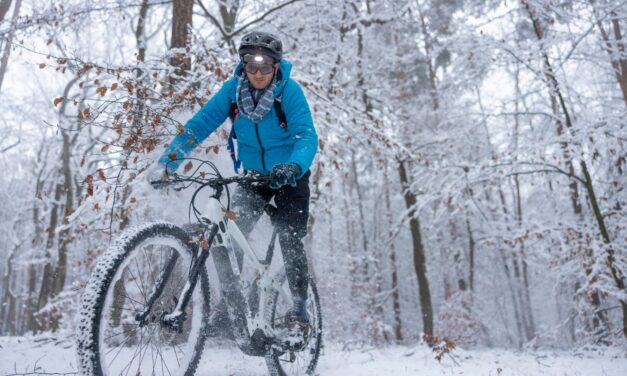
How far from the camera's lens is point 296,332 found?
347cm

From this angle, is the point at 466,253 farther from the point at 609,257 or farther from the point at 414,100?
the point at 609,257

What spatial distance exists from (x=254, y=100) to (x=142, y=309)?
68.0 inches

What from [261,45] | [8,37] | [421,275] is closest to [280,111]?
[261,45]

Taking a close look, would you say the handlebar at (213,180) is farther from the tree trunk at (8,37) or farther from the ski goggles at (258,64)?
the tree trunk at (8,37)

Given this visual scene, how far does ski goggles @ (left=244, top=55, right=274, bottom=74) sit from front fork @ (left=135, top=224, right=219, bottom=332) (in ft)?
4.34

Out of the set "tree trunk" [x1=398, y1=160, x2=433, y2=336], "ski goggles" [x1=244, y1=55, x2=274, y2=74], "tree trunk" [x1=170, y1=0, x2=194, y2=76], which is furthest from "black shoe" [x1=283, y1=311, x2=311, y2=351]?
"tree trunk" [x1=398, y1=160, x2=433, y2=336]

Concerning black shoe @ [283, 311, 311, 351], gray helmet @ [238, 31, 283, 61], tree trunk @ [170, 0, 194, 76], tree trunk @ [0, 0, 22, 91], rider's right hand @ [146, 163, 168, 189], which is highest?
tree trunk @ [0, 0, 22, 91]

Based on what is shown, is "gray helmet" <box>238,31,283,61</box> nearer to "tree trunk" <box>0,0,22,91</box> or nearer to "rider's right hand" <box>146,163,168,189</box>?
"rider's right hand" <box>146,163,168,189</box>

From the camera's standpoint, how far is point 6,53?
333 inches

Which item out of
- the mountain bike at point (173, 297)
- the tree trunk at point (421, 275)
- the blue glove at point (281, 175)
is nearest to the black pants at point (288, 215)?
the mountain bike at point (173, 297)

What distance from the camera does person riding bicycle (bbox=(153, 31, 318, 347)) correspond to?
3.32 m

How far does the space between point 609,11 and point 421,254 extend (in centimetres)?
888

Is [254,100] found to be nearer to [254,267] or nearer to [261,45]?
[261,45]

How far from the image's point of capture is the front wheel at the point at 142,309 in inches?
86.5
